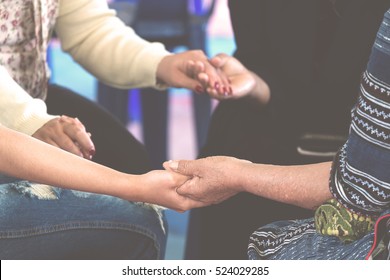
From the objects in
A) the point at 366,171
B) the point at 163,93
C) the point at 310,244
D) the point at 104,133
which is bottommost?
the point at 163,93

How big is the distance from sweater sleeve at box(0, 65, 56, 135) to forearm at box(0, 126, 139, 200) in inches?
5.0

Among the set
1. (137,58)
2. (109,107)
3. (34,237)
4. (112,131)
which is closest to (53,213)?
(34,237)

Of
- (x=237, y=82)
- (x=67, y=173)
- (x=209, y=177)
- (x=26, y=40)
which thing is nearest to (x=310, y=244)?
(x=209, y=177)

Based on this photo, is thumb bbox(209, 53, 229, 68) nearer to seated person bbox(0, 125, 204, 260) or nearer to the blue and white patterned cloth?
seated person bbox(0, 125, 204, 260)

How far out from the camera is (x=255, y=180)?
1331 millimetres

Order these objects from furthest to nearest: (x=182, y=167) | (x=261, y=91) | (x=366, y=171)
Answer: (x=261, y=91) < (x=182, y=167) < (x=366, y=171)

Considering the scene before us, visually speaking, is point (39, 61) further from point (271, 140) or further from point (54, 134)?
point (271, 140)

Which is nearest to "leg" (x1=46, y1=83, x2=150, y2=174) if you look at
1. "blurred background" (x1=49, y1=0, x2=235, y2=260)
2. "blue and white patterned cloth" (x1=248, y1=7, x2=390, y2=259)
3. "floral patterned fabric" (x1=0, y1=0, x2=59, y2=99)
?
"floral patterned fabric" (x1=0, y1=0, x2=59, y2=99)

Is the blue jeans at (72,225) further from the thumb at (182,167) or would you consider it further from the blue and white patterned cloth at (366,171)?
the blue and white patterned cloth at (366,171)

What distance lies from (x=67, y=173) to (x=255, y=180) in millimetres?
305

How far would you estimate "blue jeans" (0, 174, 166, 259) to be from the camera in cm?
138

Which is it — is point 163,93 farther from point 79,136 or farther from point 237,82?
point 79,136

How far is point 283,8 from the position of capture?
174cm

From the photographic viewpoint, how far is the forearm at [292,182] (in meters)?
1.29
